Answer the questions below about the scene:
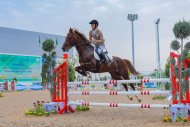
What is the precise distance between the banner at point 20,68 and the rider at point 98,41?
90.6ft

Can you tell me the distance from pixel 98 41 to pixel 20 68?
29.1 meters

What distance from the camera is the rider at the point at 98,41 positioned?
8594 mm

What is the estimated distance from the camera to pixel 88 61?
851 cm

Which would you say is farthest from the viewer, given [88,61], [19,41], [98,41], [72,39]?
[19,41]

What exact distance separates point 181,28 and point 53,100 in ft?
14.0

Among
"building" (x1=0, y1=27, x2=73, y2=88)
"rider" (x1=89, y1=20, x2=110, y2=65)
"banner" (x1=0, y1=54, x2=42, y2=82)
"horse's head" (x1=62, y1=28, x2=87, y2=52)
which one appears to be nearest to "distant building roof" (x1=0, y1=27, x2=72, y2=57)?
"building" (x1=0, y1=27, x2=73, y2=88)

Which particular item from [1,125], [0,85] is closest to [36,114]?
[1,125]

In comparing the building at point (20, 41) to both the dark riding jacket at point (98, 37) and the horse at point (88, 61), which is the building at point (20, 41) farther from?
the dark riding jacket at point (98, 37)

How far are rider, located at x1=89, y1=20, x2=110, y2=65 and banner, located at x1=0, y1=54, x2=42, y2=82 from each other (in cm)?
2761

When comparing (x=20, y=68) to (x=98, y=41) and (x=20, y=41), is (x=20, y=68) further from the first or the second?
(x=98, y=41)

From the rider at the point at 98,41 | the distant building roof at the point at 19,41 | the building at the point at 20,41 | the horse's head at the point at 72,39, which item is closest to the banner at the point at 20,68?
the building at the point at 20,41

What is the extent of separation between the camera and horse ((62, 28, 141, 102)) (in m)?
8.46

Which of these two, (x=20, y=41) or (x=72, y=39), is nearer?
(x=72, y=39)

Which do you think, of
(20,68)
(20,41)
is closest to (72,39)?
(20,68)
